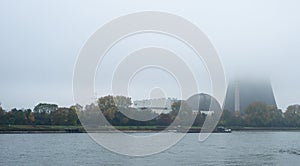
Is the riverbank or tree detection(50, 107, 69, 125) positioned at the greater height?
tree detection(50, 107, 69, 125)

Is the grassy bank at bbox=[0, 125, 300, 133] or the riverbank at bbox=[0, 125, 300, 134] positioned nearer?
the riverbank at bbox=[0, 125, 300, 134]

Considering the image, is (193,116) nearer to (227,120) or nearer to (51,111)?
(227,120)

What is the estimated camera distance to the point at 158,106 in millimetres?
70125

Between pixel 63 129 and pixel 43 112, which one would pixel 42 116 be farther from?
pixel 63 129

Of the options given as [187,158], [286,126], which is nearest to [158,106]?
[286,126]

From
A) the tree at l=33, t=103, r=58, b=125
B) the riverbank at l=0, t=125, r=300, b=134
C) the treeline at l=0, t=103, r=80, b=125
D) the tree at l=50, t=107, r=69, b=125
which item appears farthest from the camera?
the tree at l=33, t=103, r=58, b=125

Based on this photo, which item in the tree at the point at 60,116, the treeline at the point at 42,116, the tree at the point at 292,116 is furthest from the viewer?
the tree at the point at 292,116

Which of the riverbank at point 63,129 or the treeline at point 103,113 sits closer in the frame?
the riverbank at point 63,129

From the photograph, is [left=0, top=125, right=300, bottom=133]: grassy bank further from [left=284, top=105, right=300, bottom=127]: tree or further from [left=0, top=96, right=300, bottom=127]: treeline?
[left=284, top=105, right=300, bottom=127]: tree

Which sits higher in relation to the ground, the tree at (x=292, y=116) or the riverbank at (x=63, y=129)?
the tree at (x=292, y=116)

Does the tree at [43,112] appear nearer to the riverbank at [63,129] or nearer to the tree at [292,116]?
the riverbank at [63,129]

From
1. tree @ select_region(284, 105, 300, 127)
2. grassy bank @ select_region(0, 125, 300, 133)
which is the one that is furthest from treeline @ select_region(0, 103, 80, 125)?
tree @ select_region(284, 105, 300, 127)

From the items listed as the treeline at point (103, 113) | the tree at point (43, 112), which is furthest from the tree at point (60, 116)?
the tree at point (43, 112)

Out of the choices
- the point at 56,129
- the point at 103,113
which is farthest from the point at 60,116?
the point at 103,113
